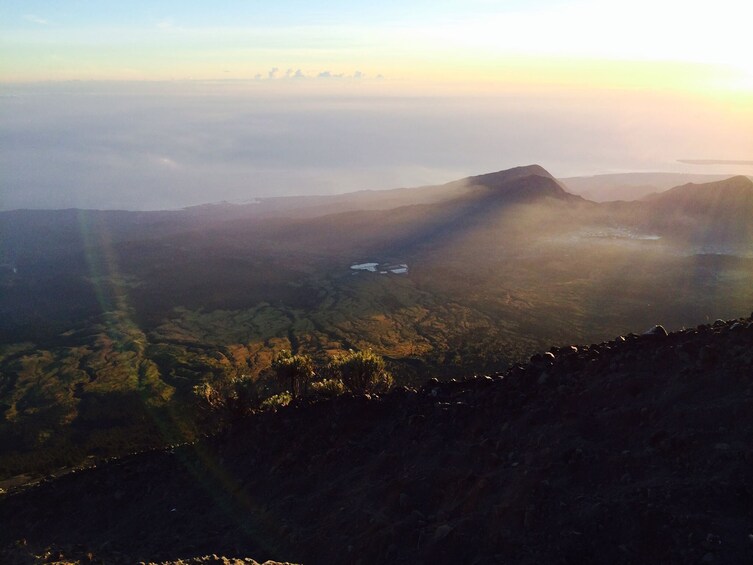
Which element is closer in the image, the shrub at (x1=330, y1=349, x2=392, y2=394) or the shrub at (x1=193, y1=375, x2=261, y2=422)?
the shrub at (x1=193, y1=375, x2=261, y2=422)

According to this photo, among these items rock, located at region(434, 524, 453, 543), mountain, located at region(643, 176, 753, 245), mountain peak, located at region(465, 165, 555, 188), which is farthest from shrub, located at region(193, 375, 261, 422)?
mountain peak, located at region(465, 165, 555, 188)

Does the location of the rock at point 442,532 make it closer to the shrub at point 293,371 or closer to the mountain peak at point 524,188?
the shrub at point 293,371

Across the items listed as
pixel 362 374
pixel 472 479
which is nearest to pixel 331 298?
pixel 362 374

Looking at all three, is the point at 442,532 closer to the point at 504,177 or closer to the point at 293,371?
the point at 293,371

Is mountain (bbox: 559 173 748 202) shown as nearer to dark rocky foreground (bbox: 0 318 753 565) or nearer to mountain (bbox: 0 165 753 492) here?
mountain (bbox: 0 165 753 492)

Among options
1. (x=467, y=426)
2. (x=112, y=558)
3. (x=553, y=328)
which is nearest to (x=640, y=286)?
(x=553, y=328)

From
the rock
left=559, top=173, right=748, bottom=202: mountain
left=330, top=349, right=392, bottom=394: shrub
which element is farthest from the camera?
left=559, top=173, right=748, bottom=202: mountain

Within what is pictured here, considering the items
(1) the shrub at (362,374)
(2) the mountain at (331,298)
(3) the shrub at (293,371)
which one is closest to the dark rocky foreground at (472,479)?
(1) the shrub at (362,374)
